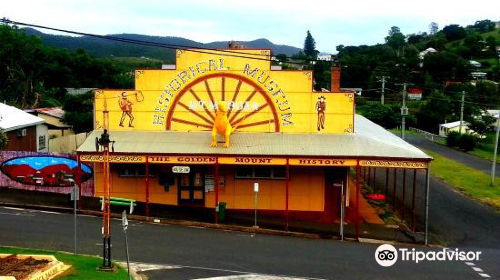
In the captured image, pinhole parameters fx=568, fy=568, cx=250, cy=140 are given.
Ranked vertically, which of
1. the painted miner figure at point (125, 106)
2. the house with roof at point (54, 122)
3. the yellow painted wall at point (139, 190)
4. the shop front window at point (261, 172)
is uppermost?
the painted miner figure at point (125, 106)

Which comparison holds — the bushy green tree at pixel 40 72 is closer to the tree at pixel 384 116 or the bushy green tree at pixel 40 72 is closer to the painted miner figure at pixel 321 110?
the tree at pixel 384 116

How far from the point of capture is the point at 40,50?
8750 cm

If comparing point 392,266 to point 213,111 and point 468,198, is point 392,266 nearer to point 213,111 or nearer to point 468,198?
point 213,111

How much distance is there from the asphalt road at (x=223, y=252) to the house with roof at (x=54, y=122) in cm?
1908

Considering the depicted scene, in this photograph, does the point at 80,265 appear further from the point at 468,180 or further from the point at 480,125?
the point at 480,125

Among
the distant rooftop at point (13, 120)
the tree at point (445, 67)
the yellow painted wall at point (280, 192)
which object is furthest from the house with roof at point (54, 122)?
the tree at point (445, 67)

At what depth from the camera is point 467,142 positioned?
2247 inches

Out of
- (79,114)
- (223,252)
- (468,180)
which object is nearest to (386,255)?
(223,252)

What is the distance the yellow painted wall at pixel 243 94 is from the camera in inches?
1032

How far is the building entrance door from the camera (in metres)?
26.8

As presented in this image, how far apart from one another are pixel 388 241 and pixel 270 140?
6.78 meters

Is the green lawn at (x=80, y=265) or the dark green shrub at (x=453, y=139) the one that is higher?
the dark green shrub at (x=453, y=139)

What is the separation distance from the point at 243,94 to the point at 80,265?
12.3 meters

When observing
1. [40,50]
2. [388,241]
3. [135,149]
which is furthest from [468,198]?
[40,50]
